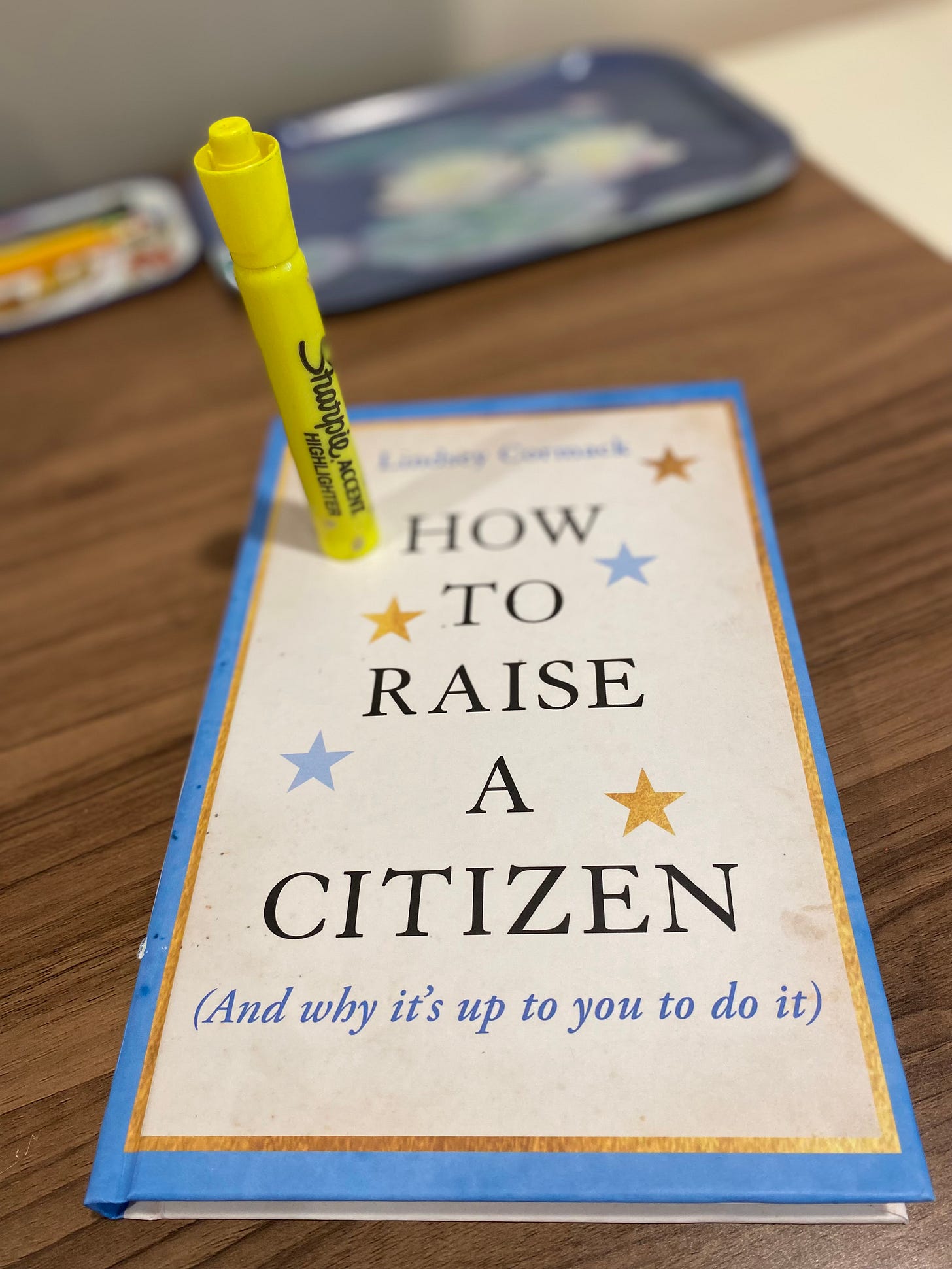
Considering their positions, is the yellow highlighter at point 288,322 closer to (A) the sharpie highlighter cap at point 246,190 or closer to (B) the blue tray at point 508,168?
(A) the sharpie highlighter cap at point 246,190

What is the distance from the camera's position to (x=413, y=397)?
619 mm

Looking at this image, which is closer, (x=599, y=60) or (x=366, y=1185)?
(x=366, y=1185)

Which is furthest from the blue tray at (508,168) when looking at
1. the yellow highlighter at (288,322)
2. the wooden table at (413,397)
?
the yellow highlighter at (288,322)

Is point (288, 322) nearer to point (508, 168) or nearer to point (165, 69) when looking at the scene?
point (508, 168)

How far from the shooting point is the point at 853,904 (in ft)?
1.26

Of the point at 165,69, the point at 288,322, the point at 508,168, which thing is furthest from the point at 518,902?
the point at 165,69

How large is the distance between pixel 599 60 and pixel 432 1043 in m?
0.82

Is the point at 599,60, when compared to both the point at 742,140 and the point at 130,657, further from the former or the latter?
the point at 130,657

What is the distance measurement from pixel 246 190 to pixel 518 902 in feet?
1.02

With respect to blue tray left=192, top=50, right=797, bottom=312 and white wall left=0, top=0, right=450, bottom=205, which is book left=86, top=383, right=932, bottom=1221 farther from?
white wall left=0, top=0, right=450, bottom=205

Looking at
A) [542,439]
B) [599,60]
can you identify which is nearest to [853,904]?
[542,439]

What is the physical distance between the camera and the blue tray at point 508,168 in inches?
26.8

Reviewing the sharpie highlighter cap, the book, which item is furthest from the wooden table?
the sharpie highlighter cap

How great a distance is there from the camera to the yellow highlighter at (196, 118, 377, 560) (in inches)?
14.4
